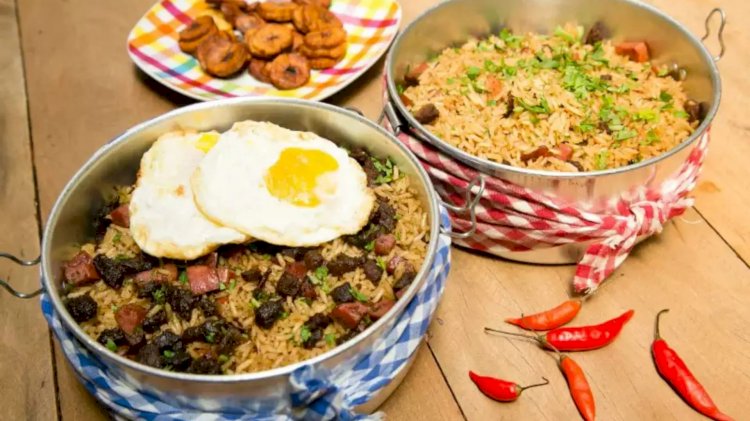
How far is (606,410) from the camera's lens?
2.01 m

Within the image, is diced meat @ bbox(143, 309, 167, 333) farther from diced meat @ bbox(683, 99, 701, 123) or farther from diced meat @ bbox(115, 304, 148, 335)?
diced meat @ bbox(683, 99, 701, 123)

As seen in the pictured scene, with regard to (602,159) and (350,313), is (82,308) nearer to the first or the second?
(350,313)

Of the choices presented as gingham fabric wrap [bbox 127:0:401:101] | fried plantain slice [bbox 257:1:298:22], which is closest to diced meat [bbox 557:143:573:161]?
gingham fabric wrap [bbox 127:0:401:101]

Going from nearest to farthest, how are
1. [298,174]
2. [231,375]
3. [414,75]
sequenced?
[231,375] < [298,174] < [414,75]

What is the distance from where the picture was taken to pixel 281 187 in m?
2.01

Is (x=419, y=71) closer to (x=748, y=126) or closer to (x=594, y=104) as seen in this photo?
(x=594, y=104)

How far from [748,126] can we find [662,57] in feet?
1.64

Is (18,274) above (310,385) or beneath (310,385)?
beneath

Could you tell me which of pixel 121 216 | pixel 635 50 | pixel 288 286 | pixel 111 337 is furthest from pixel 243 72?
pixel 635 50

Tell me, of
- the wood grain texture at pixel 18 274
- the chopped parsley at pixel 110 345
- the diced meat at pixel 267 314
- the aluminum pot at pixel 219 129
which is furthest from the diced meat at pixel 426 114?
the wood grain texture at pixel 18 274

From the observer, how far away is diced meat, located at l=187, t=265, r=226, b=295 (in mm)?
1894

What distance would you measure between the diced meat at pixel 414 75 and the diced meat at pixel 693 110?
40.1 inches

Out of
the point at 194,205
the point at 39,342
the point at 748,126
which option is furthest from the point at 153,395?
the point at 748,126

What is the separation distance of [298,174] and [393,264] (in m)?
0.40
